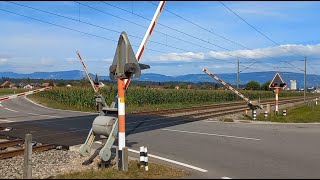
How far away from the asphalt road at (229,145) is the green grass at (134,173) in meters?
0.57

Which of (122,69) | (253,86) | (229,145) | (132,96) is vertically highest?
(122,69)

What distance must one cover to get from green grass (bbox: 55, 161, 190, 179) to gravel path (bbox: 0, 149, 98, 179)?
1603 mm

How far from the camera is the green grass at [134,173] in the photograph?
7.91 meters

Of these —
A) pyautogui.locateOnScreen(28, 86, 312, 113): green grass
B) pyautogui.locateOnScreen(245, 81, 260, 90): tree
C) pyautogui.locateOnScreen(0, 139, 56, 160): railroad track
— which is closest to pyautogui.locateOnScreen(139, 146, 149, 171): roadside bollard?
pyautogui.locateOnScreen(0, 139, 56, 160): railroad track

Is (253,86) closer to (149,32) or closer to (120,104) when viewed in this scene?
(149,32)

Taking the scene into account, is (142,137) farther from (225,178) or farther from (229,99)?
(229,99)

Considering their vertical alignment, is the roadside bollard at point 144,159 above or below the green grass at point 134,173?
above

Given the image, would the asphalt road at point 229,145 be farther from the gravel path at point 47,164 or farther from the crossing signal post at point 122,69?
the crossing signal post at point 122,69

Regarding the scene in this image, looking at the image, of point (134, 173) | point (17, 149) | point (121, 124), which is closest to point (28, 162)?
point (121, 124)

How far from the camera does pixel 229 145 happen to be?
534 inches

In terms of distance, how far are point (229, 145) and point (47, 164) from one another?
602 centimetres

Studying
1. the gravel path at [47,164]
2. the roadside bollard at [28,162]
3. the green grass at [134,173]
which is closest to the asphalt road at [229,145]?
the green grass at [134,173]

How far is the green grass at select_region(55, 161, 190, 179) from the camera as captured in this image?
791cm

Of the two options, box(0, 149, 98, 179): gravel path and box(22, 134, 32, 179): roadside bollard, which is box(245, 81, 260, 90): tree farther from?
box(22, 134, 32, 179): roadside bollard
